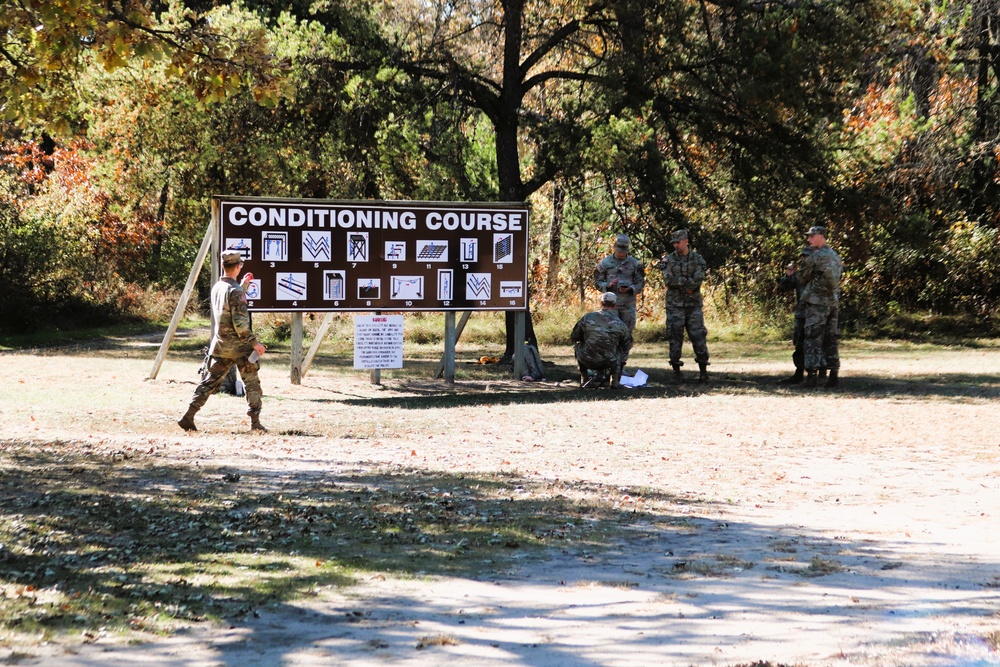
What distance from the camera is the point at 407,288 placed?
1819cm

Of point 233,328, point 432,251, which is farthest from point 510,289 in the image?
point 233,328

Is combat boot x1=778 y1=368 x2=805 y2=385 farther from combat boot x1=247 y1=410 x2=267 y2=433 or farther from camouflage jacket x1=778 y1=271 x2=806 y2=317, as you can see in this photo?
combat boot x1=247 y1=410 x2=267 y2=433

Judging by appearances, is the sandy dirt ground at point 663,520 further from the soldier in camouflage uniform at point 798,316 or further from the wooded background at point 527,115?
the wooded background at point 527,115

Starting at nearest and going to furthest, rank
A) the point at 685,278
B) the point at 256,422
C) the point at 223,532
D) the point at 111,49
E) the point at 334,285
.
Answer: the point at 223,532 < the point at 111,49 < the point at 256,422 < the point at 334,285 < the point at 685,278

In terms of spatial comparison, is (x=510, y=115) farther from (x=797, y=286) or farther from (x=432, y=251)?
(x=797, y=286)

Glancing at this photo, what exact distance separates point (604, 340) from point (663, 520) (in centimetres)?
922

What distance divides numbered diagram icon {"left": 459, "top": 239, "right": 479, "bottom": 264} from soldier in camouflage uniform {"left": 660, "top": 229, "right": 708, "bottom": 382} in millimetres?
2945

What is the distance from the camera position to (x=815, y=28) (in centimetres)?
1903

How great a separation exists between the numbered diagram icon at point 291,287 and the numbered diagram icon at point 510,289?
321 centimetres

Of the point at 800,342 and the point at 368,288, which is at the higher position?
the point at 368,288

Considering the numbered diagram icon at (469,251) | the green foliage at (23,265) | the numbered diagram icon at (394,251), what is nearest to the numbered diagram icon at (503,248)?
the numbered diagram icon at (469,251)

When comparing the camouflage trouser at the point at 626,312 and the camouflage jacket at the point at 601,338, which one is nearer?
the camouflage jacket at the point at 601,338

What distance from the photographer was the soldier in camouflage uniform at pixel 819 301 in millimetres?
17344

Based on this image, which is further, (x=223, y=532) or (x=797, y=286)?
(x=797, y=286)
